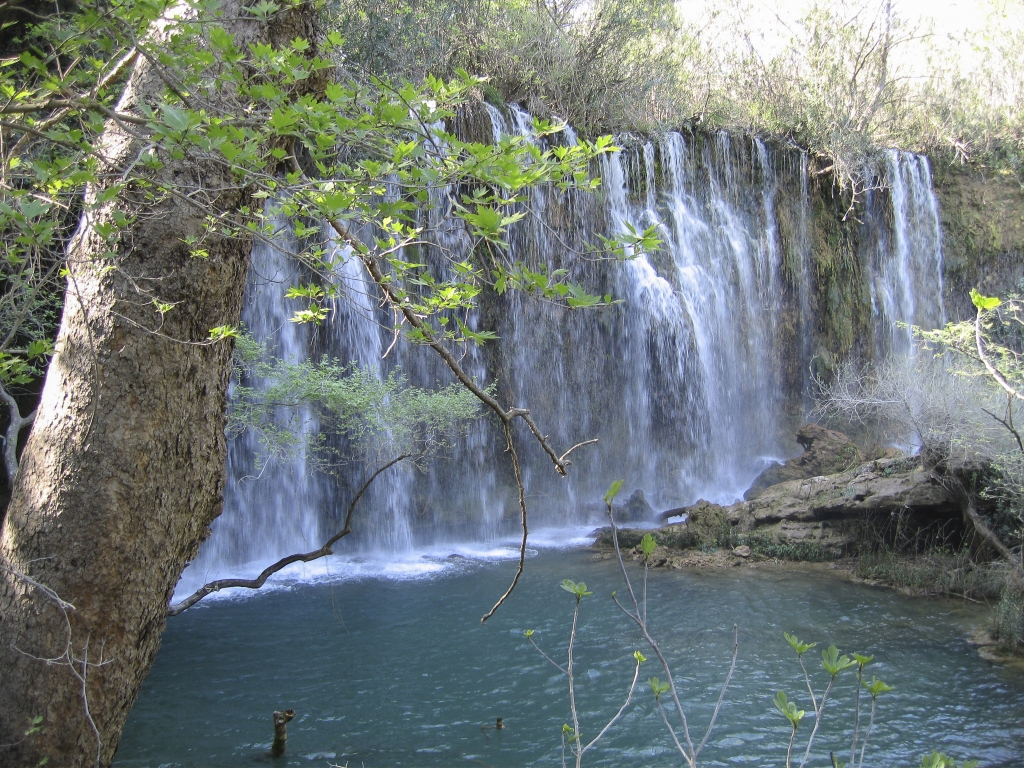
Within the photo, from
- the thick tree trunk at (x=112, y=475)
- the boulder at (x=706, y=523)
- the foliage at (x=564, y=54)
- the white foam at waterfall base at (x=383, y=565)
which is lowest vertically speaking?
the white foam at waterfall base at (x=383, y=565)

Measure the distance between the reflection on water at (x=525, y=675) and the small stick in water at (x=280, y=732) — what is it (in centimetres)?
12

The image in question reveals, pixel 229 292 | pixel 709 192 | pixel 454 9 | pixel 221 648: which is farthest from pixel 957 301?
pixel 229 292

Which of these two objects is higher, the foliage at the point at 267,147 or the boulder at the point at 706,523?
the foliage at the point at 267,147

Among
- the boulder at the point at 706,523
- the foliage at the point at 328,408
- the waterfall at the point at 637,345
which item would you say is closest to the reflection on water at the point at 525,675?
the boulder at the point at 706,523

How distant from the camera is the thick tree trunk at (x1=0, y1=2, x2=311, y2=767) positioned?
268 cm

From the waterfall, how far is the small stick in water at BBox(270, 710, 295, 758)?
7384 millimetres

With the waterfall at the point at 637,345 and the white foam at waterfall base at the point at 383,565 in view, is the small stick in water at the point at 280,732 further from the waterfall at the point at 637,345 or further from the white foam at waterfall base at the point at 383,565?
the waterfall at the point at 637,345

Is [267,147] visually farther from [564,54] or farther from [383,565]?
[564,54]

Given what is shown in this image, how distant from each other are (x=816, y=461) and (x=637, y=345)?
4348mm

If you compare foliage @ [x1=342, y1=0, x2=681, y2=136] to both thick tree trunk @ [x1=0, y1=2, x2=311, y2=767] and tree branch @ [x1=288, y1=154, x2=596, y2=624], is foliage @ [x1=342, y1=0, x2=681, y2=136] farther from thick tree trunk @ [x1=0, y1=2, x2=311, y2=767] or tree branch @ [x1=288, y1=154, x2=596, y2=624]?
tree branch @ [x1=288, y1=154, x2=596, y2=624]

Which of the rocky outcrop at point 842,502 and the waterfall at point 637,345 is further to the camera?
the waterfall at point 637,345

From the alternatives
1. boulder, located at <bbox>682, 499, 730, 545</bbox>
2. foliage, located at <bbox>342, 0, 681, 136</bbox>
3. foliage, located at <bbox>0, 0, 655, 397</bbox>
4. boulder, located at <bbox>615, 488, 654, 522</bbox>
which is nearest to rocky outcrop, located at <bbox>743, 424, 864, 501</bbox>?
boulder, located at <bbox>615, 488, 654, 522</bbox>

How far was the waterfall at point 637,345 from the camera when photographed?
14531mm

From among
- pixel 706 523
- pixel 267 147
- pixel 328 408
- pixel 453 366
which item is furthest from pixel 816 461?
pixel 267 147
